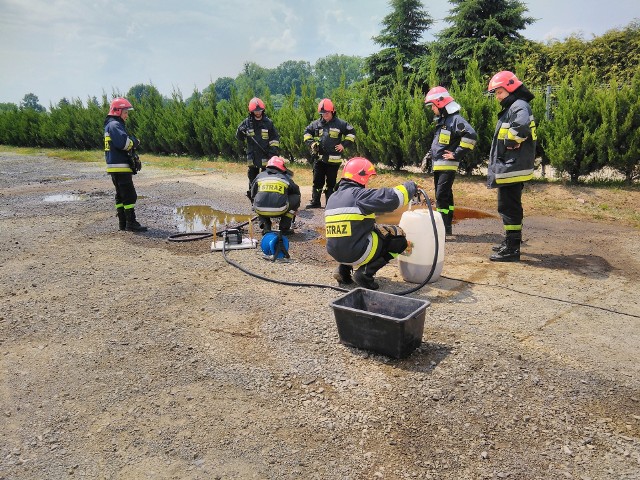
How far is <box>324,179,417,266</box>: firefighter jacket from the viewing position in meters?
4.77

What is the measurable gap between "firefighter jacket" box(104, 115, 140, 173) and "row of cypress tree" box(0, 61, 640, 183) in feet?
23.1

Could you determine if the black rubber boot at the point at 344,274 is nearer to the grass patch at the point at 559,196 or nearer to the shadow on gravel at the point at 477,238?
the shadow on gravel at the point at 477,238

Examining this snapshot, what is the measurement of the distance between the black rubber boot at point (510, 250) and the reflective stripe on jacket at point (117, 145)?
601 cm

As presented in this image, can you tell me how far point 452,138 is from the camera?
7.14m

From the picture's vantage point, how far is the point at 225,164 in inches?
723

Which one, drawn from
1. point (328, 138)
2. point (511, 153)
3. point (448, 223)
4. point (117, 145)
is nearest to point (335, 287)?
point (511, 153)

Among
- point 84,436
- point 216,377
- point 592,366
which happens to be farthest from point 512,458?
point 84,436

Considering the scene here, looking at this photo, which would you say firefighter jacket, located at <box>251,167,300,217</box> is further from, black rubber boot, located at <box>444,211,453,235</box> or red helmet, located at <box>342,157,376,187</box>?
black rubber boot, located at <box>444,211,453,235</box>

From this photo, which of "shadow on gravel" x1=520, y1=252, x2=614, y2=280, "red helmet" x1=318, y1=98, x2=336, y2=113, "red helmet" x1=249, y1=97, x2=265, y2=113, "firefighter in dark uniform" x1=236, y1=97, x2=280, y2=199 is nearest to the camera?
"shadow on gravel" x1=520, y1=252, x2=614, y2=280

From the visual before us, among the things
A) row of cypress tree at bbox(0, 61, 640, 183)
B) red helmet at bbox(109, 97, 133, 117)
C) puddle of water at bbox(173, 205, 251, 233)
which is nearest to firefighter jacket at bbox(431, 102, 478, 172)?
puddle of water at bbox(173, 205, 251, 233)

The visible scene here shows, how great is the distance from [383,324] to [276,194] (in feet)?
12.1

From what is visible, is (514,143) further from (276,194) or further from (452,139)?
(276,194)

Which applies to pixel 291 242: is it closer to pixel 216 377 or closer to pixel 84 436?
pixel 216 377

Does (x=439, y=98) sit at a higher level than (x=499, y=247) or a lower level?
higher
